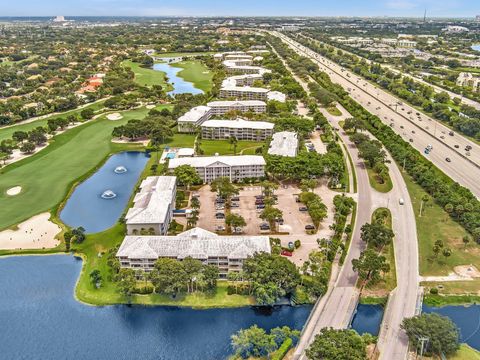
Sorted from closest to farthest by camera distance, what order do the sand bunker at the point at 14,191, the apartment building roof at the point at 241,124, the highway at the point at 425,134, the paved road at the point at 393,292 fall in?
the paved road at the point at 393,292, the sand bunker at the point at 14,191, the highway at the point at 425,134, the apartment building roof at the point at 241,124

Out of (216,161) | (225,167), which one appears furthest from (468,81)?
(216,161)

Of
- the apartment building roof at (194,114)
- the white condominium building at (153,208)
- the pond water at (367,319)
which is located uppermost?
the apartment building roof at (194,114)

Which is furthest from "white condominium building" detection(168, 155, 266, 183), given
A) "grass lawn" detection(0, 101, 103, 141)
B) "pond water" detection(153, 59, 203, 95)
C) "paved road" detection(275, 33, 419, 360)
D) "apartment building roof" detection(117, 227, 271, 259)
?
"pond water" detection(153, 59, 203, 95)

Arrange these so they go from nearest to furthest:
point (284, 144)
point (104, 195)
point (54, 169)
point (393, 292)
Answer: point (393, 292) → point (104, 195) → point (54, 169) → point (284, 144)

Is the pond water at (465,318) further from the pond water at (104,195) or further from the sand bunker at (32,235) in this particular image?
the sand bunker at (32,235)

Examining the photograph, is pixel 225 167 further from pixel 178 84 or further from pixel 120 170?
pixel 178 84

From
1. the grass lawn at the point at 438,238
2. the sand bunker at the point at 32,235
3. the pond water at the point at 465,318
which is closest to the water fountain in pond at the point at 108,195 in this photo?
the sand bunker at the point at 32,235

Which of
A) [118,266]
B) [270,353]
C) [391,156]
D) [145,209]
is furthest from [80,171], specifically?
[391,156]
